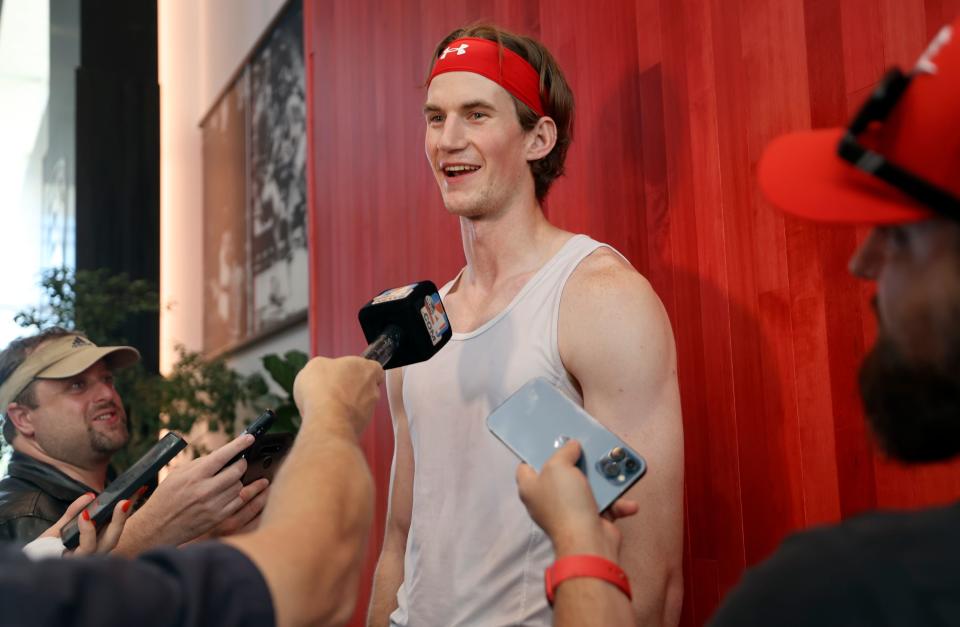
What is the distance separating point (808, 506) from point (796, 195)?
0.94m

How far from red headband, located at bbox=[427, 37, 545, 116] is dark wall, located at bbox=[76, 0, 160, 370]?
17.2ft

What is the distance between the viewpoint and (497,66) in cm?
194

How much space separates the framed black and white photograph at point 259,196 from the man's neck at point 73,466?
2.14m

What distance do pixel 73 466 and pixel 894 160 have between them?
8.42 ft

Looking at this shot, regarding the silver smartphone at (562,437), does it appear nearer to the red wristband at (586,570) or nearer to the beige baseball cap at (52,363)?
the red wristband at (586,570)

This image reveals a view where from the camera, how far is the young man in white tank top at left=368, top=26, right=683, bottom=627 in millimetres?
1632

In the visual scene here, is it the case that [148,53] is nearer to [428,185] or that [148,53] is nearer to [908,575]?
[428,185]

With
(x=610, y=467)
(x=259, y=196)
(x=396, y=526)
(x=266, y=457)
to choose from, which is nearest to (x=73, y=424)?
(x=266, y=457)

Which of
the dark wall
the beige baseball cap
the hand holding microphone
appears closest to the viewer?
the hand holding microphone

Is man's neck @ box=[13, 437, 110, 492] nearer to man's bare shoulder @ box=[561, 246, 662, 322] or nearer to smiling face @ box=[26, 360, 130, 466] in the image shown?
smiling face @ box=[26, 360, 130, 466]

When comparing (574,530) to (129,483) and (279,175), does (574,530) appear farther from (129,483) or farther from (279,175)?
(279,175)

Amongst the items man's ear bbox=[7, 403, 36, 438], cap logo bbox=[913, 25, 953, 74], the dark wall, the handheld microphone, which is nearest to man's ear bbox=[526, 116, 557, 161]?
the handheld microphone

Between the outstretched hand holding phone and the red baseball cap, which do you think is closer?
the red baseball cap

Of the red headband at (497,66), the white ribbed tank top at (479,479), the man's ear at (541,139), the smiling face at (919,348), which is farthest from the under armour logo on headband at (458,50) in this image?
the smiling face at (919,348)
